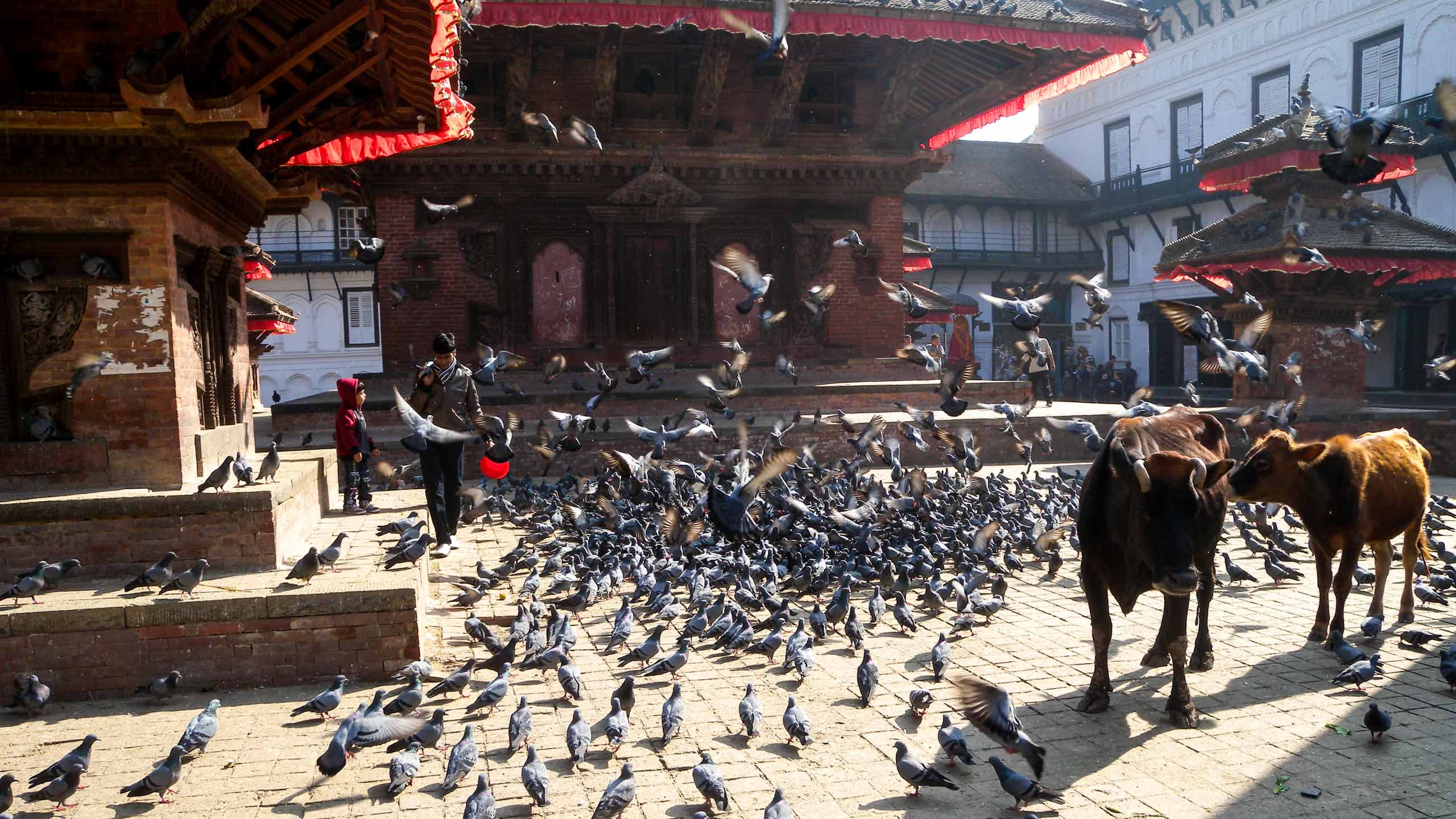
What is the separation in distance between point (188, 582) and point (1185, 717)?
6.36 metres

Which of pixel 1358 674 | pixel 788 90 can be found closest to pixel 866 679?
pixel 1358 674

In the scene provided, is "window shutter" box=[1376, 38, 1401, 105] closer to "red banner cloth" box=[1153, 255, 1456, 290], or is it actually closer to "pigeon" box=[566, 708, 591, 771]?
"red banner cloth" box=[1153, 255, 1456, 290]

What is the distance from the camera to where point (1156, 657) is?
22.3ft

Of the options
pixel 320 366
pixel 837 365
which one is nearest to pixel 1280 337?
pixel 837 365

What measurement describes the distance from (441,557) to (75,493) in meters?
3.96

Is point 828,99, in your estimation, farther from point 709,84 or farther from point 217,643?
point 217,643

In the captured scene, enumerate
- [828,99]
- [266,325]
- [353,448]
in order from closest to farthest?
1. [353,448]
2. [828,99]
3. [266,325]

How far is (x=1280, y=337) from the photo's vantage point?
1952 centimetres

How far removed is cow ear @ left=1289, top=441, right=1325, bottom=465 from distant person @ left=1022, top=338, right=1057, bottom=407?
7153mm

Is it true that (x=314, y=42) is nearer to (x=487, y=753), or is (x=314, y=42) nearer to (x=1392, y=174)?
(x=487, y=753)

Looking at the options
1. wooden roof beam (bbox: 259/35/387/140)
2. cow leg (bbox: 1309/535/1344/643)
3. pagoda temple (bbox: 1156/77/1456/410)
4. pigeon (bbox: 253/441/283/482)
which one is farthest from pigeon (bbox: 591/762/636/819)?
pagoda temple (bbox: 1156/77/1456/410)

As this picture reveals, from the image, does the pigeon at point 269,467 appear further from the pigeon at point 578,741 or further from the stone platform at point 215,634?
the pigeon at point 578,741

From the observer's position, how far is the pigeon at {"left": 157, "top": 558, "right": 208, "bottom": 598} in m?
6.60

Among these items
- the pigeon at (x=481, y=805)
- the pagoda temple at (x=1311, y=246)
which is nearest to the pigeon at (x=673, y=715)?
the pigeon at (x=481, y=805)
